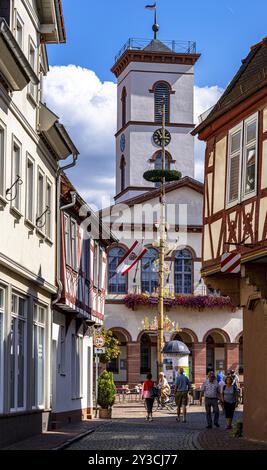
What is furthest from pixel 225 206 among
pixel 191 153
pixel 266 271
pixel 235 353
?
pixel 191 153

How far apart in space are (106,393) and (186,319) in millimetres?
30335

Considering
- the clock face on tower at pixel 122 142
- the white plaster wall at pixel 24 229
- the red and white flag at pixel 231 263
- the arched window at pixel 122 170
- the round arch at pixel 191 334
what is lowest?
the round arch at pixel 191 334

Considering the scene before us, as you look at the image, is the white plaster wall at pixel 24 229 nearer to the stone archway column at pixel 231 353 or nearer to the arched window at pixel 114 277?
the arched window at pixel 114 277

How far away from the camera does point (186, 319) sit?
6688 cm

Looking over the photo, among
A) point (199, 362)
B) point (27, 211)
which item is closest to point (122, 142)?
point (199, 362)

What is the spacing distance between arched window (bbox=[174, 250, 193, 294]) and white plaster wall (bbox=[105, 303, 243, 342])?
4.72 ft

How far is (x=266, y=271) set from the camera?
2173cm

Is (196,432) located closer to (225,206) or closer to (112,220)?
(225,206)

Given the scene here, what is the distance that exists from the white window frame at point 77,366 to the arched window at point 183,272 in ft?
105

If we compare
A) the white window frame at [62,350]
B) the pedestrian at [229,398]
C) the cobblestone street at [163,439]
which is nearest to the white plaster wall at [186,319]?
the cobblestone street at [163,439]

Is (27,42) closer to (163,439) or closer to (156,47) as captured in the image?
(163,439)

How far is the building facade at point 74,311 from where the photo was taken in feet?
95.7

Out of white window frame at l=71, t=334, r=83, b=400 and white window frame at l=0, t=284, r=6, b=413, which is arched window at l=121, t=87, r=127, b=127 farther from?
white window frame at l=0, t=284, r=6, b=413

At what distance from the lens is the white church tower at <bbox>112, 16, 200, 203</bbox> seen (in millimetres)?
77438
